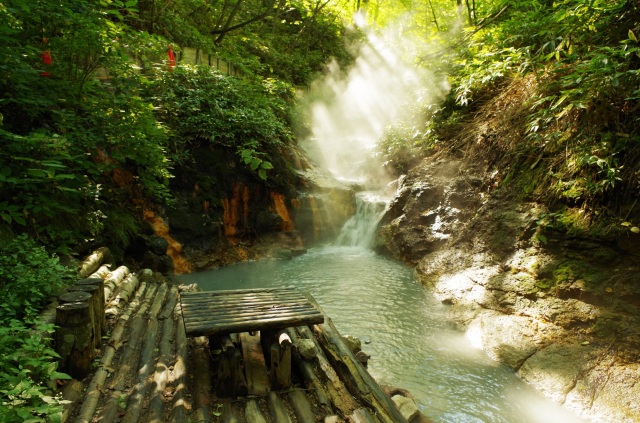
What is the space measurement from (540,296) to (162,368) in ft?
17.4

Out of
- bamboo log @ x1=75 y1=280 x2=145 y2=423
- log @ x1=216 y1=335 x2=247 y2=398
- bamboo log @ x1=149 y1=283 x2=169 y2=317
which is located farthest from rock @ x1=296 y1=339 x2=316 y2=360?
bamboo log @ x1=149 y1=283 x2=169 y2=317

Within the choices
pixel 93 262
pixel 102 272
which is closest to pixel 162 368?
pixel 102 272

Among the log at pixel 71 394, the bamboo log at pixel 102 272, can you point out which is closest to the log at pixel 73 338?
the log at pixel 71 394

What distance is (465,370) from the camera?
15.6 ft

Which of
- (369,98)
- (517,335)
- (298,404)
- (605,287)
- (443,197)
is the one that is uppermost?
(369,98)

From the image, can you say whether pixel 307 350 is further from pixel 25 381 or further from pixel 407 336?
pixel 407 336

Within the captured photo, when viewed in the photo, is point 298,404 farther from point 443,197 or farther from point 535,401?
point 443,197

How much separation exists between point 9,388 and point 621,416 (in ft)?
17.5

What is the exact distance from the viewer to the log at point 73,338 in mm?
2787

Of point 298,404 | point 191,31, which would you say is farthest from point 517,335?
point 191,31

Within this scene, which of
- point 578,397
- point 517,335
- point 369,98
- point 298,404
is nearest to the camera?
point 298,404

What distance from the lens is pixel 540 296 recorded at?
5340 mm

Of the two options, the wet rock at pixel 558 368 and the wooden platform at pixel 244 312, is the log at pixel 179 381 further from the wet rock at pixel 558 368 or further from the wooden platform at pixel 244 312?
the wet rock at pixel 558 368

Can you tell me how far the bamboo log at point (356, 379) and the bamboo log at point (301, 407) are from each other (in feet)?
1.48
